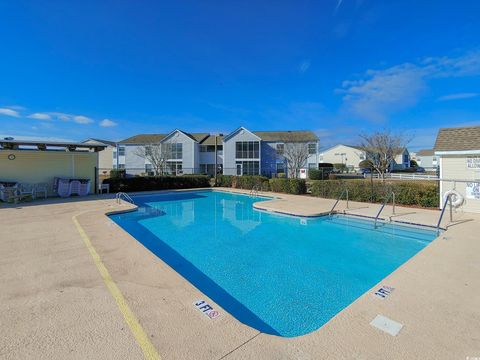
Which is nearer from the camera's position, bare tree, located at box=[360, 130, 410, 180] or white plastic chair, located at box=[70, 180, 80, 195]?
white plastic chair, located at box=[70, 180, 80, 195]

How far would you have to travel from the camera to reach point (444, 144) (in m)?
10.7

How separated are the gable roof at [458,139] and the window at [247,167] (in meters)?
22.5

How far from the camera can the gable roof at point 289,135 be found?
31031 mm

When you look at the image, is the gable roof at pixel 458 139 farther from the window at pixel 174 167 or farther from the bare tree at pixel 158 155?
the window at pixel 174 167

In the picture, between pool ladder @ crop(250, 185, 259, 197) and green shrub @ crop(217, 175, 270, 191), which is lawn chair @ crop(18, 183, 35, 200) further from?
green shrub @ crop(217, 175, 270, 191)

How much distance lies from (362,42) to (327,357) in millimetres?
16842

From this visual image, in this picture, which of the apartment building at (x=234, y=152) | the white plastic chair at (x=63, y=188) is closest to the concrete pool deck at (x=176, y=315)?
the white plastic chair at (x=63, y=188)

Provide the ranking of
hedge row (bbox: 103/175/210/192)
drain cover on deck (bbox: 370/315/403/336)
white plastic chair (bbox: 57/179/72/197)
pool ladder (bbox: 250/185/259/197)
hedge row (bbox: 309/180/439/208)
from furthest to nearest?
hedge row (bbox: 103/175/210/192) < pool ladder (bbox: 250/185/259/197) < white plastic chair (bbox: 57/179/72/197) < hedge row (bbox: 309/180/439/208) < drain cover on deck (bbox: 370/315/403/336)

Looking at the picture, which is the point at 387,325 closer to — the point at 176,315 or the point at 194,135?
the point at 176,315

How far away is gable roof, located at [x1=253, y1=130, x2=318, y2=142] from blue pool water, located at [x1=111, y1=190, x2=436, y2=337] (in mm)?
21650

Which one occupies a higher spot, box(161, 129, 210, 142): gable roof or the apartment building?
box(161, 129, 210, 142): gable roof

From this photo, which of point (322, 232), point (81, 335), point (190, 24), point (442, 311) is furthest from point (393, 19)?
point (81, 335)

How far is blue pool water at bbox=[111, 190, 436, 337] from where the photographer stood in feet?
13.7

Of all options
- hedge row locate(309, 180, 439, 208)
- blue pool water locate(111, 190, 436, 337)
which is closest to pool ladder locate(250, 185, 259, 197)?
hedge row locate(309, 180, 439, 208)
